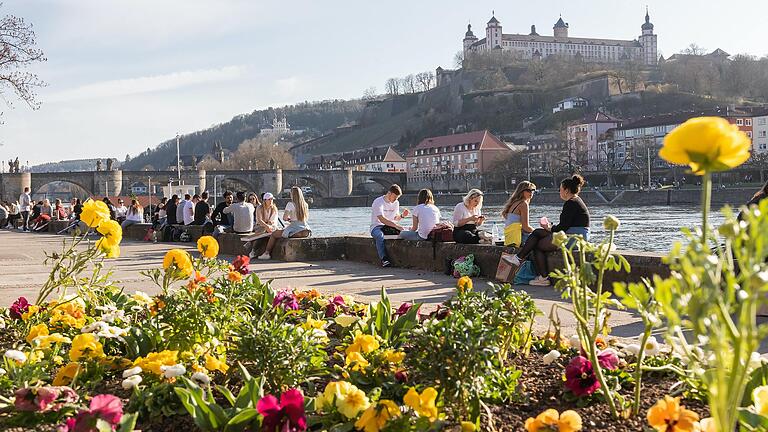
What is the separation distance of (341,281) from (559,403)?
5.29 m

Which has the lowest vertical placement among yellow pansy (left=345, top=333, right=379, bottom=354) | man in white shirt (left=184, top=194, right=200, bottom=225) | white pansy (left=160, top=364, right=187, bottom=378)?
white pansy (left=160, top=364, right=187, bottom=378)

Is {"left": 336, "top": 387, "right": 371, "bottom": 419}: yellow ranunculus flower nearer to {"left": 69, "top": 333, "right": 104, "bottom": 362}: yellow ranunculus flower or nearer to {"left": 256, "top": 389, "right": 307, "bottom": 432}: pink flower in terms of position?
{"left": 256, "top": 389, "right": 307, "bottom": 432}: pink flower

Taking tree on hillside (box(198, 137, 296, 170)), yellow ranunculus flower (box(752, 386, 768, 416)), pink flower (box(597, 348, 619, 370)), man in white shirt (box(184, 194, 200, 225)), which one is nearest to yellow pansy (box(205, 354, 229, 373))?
pink flower (box(597, 348, 619, 370))

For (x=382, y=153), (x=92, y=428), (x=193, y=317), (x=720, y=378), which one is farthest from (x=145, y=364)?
(x=382, y=153)

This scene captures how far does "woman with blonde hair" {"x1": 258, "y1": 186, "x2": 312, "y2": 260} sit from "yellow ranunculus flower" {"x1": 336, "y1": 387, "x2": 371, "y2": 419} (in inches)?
343

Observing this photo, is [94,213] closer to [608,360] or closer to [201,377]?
[201,377]

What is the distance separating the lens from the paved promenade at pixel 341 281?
18.2ft

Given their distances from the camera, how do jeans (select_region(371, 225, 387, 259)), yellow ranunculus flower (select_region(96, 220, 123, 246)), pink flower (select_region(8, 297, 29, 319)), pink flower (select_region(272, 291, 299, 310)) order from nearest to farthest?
yellow ranunculus flower (select_region(96, 220, 123, 246)) < pink flower (select_region(272, 291, 299, 310)) < pink flower (select_region(8, 297, 29, 319)) < jeans (select_region(371, 225, 387, 259))

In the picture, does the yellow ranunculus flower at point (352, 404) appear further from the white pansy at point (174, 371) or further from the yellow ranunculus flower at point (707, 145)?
the yellow ranunculus flower at point (707, 145)

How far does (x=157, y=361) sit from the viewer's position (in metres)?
2.79

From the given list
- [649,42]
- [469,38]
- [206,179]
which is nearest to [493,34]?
[469,38]

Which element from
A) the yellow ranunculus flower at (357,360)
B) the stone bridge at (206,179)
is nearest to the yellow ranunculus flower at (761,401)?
the yellow ranunculus flower at (357,360)

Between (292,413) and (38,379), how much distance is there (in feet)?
4.06

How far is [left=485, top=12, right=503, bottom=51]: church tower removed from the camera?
495 feet
